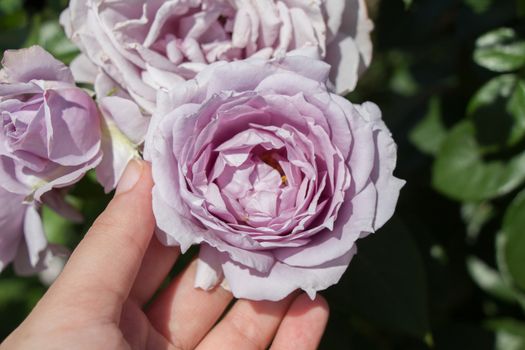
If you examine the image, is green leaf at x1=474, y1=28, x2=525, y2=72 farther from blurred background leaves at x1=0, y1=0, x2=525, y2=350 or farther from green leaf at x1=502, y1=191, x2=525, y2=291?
green leaf at x1=502, y1=191, x2=525, y2=291

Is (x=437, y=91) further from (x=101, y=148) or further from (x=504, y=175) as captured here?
(x=101, y=148)

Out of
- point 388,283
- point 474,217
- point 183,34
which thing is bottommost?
point 474,217

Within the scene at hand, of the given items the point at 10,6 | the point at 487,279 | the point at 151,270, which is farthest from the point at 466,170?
the point at 10,6

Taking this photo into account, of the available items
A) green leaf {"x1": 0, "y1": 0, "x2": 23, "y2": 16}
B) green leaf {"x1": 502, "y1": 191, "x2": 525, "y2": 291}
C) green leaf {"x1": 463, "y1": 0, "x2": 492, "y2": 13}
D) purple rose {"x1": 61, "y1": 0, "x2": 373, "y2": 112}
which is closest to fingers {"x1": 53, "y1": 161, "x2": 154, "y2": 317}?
purple rose {"x1": 61, "y1": 0, "x2": 373, "y2": 112}

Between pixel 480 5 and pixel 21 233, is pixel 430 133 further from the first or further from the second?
pixel 21 233

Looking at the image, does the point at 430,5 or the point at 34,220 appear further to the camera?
the point at 430,5

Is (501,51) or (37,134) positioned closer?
(37,134)

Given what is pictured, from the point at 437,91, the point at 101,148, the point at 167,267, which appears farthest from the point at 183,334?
the point at 437,91
